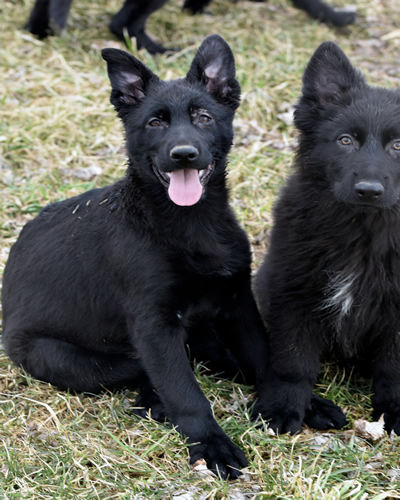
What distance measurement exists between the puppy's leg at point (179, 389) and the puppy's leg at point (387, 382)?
83 cm

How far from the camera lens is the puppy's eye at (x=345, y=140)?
10.5ft

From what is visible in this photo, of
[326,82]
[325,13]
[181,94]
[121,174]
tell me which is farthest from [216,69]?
[325,13]

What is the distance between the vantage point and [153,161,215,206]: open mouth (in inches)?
130

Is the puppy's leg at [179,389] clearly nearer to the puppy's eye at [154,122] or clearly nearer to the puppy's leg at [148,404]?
the puppy's leg at [148,404]

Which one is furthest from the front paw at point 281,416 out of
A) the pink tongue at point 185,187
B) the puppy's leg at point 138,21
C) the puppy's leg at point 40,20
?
the puppy's leg at point 40,20

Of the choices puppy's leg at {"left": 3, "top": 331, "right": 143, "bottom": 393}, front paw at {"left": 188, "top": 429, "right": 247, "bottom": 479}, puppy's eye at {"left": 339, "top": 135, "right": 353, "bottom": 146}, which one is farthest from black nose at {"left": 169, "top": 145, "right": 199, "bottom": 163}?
front paw at {"left": 188, "top": 429, "right": 247, "bottom": 479}

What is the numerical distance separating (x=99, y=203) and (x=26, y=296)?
0.65m

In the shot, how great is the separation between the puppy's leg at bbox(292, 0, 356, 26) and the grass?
0.14 m

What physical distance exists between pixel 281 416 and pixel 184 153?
1.38 m

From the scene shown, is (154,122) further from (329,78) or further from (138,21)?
(138,21)

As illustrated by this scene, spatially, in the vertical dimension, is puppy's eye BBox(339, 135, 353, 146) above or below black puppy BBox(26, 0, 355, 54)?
below

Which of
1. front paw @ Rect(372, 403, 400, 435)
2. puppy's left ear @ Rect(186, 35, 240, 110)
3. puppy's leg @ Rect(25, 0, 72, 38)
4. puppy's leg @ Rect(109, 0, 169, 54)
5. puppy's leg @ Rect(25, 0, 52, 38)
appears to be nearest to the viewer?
front paw @ Rect(372, 403, 400, 435)

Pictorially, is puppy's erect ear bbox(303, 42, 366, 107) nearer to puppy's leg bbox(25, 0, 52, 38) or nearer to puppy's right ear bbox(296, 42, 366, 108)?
puppy's right ear bbox(296, 42, 366, 108)

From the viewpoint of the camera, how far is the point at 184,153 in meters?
3.16
